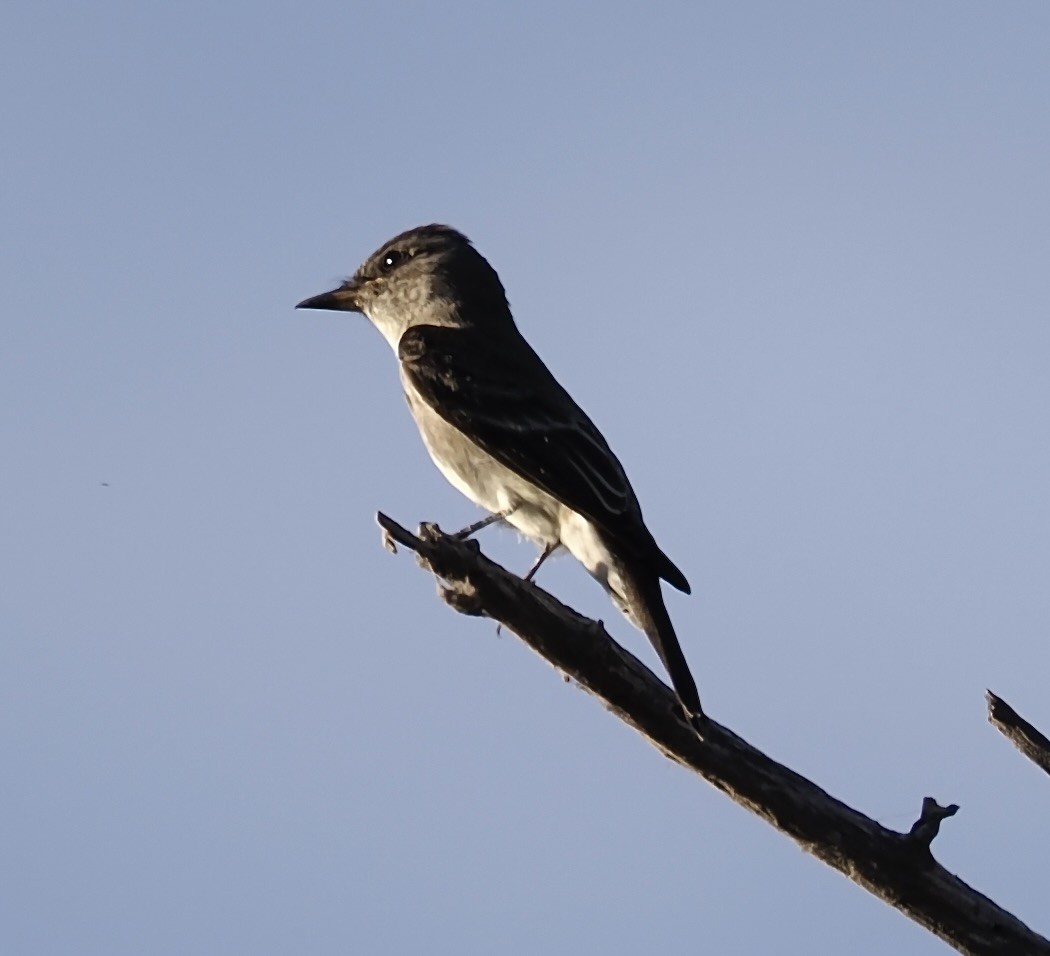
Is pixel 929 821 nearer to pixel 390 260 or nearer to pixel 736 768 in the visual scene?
pixel 736 768

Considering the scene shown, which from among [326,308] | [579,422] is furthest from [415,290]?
[579,422]

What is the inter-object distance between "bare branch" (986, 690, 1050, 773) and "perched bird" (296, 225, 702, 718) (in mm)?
1183

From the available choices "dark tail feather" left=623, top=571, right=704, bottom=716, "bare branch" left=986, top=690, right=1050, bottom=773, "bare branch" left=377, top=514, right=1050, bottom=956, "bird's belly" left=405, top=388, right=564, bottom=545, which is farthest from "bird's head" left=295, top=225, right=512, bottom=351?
"bare branch" left=986, top=690, right=1050, bottom=773

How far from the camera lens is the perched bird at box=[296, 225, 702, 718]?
8.05 meters

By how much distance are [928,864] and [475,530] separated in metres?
3.73

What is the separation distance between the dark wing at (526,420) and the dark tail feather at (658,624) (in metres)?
0.13

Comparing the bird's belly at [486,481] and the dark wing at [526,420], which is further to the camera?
the bird's belly at [486,481]

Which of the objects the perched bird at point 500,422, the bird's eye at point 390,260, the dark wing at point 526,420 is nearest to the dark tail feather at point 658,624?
the perched bird at point 500,422

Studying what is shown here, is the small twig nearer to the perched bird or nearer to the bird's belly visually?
the perched bird

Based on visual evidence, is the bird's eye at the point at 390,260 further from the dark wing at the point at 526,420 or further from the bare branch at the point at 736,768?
the bare branch at the point at 736,768

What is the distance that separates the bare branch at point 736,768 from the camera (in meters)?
5.97

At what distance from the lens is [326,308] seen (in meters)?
11.5

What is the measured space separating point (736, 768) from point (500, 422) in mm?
3283

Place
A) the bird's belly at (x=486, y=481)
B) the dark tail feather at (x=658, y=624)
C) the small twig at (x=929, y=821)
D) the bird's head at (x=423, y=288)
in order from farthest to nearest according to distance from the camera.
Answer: the bird's head at (x=423, y=288) → the bird's belly at (x=486, y=481) → the dark tail feather at (x=658, y=624) → the small twig at (x=929, y=821)
